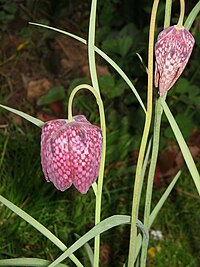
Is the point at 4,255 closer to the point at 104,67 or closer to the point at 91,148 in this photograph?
the point at 91,148

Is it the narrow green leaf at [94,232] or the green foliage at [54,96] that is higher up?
the narrow green leaf at [94,232]

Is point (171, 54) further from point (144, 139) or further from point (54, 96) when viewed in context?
point (54, 96)

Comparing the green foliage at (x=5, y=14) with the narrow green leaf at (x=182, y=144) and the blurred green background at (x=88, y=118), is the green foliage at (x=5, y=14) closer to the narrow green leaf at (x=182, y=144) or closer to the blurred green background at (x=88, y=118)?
the blurred green background at (x=88, y=118)

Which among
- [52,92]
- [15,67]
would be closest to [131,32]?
[52,92]

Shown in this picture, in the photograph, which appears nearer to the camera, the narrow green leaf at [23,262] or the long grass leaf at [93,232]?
the long grass leaf at [93,232]

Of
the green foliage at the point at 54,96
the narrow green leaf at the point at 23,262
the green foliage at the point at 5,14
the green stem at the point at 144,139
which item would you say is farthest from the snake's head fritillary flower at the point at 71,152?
the green foliage at the point at 5,14

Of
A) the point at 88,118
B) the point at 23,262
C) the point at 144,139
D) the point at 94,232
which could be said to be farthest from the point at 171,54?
the point at 88,118

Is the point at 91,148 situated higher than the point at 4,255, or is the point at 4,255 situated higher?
the point at 91,148
